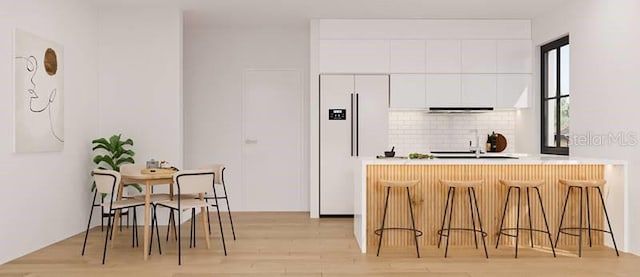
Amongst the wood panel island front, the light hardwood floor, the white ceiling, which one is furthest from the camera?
the white ceiling

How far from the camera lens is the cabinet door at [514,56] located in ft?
25.8

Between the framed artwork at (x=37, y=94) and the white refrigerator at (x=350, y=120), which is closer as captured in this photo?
the framed artwork at (x=37, y=94)

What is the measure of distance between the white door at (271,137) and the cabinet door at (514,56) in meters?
2.88

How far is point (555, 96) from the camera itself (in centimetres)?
736

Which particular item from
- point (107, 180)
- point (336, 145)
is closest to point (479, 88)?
point (336, 145)

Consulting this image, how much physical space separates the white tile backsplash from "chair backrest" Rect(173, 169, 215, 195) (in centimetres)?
340

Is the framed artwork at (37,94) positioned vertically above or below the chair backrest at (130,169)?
above

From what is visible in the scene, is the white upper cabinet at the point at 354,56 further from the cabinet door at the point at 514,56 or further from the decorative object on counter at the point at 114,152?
the decorative object on counter at the point at 114,152

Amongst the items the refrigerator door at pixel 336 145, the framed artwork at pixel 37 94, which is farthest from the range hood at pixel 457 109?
the framed artwork at pixel 37 94

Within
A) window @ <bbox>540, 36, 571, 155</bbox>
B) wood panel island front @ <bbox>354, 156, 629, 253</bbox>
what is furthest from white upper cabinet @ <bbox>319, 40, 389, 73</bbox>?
wood panel island front @ <bbox>354, 156, 629, 253</bbox>

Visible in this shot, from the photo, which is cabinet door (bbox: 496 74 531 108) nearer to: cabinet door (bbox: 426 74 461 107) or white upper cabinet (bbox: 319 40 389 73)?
cabinet door (bbox: 426 74 461 107)

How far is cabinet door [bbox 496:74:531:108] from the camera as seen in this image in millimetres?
7863

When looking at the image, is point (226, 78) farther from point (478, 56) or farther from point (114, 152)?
point (478, 56)

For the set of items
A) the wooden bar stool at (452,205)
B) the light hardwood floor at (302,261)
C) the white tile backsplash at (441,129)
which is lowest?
the light hardwood floor at (302,261)
